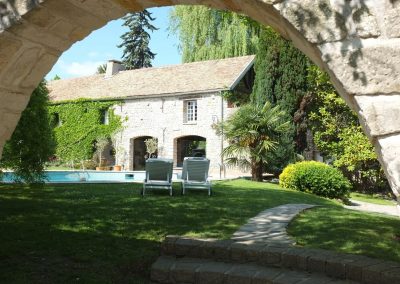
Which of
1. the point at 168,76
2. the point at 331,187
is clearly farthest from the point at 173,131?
the point at 331,187

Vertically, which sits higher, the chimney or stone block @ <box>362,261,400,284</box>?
the chimney

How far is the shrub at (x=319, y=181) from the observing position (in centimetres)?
1436

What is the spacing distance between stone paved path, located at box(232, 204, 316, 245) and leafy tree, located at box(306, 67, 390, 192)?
10116mm

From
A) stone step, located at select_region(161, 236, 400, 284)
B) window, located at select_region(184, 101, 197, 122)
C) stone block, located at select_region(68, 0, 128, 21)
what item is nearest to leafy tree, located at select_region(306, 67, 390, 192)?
window, located at select_region(184, 101, 197, 122)

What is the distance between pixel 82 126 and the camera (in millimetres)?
27141

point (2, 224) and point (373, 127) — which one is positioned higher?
point (373, 127)

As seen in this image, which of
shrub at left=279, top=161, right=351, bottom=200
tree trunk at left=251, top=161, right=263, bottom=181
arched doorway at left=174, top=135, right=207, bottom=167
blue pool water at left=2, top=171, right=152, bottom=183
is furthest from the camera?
arched doorway at left=174, top=135, right=207, bottom=167

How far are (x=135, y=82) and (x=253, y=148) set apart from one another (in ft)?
40.8

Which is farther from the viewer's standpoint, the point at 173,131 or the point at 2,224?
the point at 173,131

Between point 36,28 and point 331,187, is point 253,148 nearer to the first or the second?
point 331,187

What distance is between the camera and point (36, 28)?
248 centimetres

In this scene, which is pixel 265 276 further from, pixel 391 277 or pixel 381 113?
pixel 381 113

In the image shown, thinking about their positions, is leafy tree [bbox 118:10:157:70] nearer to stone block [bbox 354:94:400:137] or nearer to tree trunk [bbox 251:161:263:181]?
tree trunk [bbox 251:161:263:181]

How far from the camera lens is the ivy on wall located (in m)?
26.3
